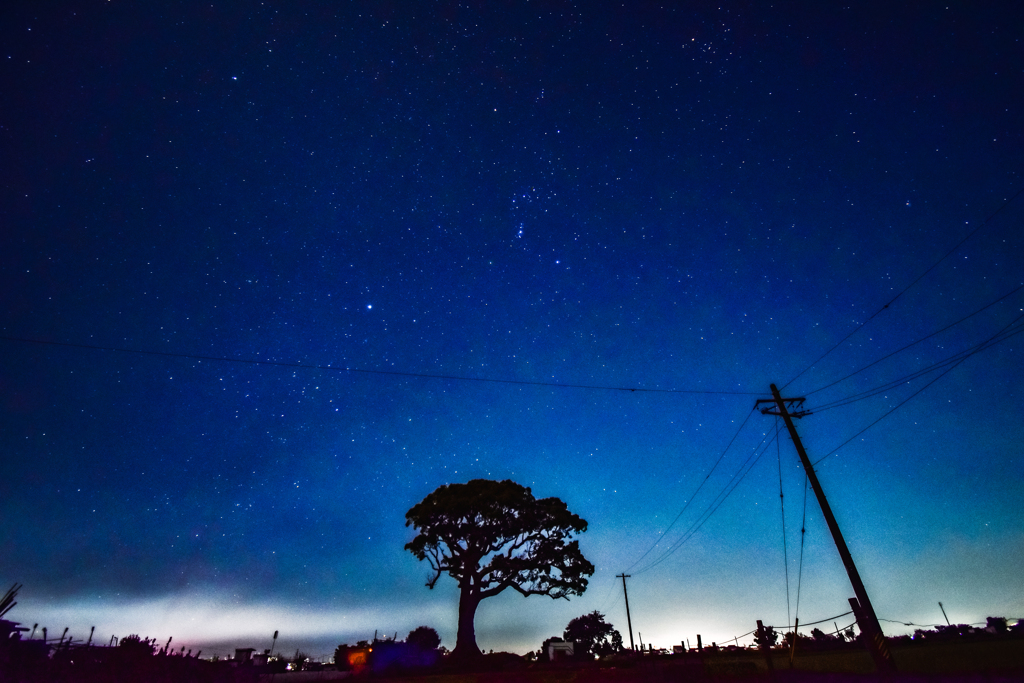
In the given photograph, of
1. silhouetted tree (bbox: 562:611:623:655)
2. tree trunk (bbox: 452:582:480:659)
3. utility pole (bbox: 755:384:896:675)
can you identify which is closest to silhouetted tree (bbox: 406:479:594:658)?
tree trunk (bbox: 452:582:480:659)

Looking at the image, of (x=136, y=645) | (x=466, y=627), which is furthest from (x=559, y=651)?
(x=136, y=645)

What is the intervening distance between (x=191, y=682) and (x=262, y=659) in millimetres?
24115

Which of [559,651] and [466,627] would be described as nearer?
[466,627]

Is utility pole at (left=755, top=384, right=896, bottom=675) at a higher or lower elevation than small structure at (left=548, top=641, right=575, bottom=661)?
higher

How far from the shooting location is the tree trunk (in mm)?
29047

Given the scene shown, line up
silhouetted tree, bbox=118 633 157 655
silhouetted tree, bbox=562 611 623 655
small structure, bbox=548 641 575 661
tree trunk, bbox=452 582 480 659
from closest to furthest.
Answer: silhouetted tree, bbox=118 633 157 655 < tree trunk, bbox=452 582 480 659 < small structure, bbox=548 641 575 661 < silhouetted tree, bbox=562 611 623 655

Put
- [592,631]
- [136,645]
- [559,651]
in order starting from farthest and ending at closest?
1. [592,631]
2. [559,651]
3. [136,645]

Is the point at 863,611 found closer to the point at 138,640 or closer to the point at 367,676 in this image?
the point at 367,676

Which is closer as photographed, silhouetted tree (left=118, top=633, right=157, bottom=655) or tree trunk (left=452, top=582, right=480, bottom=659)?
silhouetted tree (left=118, top=633, right=157, bottom=655)

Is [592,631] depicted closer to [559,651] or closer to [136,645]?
[559,651]

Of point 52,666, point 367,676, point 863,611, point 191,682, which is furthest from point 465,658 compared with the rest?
point 863,611

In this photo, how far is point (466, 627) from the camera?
99.1 feet

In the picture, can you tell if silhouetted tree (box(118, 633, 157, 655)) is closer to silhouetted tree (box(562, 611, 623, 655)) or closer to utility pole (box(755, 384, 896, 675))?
utility pole (box(755, 384, 896, 675))

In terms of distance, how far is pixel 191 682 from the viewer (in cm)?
2061
